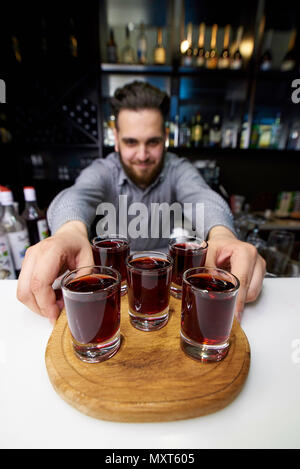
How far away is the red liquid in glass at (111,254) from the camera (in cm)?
78

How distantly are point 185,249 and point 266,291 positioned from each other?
1.08ft

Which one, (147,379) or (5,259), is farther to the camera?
(5,259)

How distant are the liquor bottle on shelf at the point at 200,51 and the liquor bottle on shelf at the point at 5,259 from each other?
2552 millimetres

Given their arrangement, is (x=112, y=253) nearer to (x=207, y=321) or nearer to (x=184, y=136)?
(x=207, y=321)

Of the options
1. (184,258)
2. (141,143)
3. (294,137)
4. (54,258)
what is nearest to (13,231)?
(54,258)

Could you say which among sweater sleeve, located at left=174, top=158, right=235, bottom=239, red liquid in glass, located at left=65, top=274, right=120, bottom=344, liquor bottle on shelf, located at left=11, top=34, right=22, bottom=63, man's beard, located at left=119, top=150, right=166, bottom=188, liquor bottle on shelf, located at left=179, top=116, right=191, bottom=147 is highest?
liquor bottle on shelf, located at left=11, top=34, right=22, bottom=63

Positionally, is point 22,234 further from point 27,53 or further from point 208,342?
point 27,53

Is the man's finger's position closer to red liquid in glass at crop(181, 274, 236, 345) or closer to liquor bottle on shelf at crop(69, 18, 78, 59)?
red liquid in glass at crop(181, 274, 236, 345)

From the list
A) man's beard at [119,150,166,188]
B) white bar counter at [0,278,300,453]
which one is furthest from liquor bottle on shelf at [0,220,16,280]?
man's beard at [119,150,166,188]

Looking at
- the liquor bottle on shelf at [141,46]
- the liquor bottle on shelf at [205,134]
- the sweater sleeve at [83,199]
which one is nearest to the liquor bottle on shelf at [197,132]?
the liquor bottle on shelf at [205,134]

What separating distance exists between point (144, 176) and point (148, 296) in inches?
61.4

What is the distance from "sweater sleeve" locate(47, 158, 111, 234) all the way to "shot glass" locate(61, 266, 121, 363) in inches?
24.7

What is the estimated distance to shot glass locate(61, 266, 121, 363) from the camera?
49 cm

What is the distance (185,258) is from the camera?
0.77 metres
